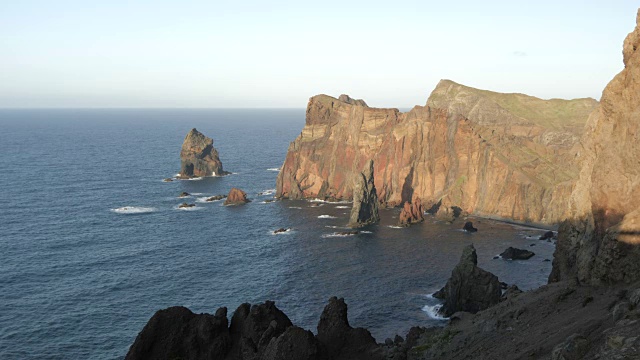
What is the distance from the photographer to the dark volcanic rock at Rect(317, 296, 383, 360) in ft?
145

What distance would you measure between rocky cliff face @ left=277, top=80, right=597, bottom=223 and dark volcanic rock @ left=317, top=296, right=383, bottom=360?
3721 inches

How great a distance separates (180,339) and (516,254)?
76.3 m

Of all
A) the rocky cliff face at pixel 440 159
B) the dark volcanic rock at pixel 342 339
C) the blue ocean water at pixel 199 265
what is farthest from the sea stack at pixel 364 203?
the dark volcanic rock at pixel 342 339

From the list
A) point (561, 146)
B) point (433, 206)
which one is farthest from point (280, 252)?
point (561, 146)

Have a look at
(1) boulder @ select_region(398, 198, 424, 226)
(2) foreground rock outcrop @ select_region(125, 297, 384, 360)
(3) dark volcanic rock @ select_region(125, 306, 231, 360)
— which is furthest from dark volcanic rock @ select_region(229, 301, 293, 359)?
(1) boulder @ select_region(398, 198, 424, 226)

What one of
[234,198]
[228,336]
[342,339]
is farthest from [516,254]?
[234,198]

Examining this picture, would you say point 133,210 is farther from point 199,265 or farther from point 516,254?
point 516,254

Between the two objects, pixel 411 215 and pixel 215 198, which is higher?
pixel 411 215

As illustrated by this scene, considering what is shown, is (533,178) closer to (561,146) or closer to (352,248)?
(561,146)

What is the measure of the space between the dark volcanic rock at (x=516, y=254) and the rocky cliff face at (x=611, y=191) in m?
59.7

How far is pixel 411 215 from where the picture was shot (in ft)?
441

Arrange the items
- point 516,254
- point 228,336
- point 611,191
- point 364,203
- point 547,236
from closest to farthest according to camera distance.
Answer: point 611,191, point 228,336, point 516,254, point 547,236, point 364,203

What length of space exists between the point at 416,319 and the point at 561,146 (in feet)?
372

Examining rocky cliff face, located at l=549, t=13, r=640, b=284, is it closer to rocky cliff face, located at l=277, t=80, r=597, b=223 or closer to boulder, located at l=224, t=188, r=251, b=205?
rocky cliff face, located at l=277, t=80, r=597, b=223
